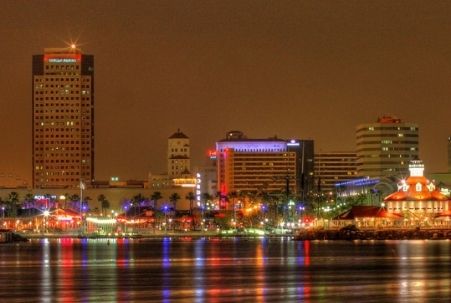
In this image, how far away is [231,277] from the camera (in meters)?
96.6

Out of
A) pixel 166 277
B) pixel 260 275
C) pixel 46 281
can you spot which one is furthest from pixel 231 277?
pixel 46 281

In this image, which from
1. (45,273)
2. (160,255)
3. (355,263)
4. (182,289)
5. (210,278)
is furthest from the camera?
(160,255)

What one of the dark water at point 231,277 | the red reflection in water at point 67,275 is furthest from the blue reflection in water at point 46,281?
the red reflection in water at point 67,275

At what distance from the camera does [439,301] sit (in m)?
73.8

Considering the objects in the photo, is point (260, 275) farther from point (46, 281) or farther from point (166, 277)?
point (46, 281)

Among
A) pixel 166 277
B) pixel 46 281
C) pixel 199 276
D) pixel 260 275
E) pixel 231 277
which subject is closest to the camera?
pixel 46 281

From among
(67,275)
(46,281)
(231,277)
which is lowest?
(46,281)

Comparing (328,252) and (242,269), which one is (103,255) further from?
(242,269)

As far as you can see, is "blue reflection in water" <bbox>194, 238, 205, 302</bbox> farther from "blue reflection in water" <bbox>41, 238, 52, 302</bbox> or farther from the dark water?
"blue reflection in water" <bbox>41, 238, 52, 302</bbox>

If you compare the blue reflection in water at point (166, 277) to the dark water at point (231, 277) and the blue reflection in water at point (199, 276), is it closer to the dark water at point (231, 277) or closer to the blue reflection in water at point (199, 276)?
the dark water at point (231, 277)

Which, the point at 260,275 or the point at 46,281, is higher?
the point at 260,275

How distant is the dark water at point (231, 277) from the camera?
259 feet

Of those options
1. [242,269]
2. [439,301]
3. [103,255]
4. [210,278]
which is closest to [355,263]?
[242,269]

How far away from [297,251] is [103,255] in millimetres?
21055
